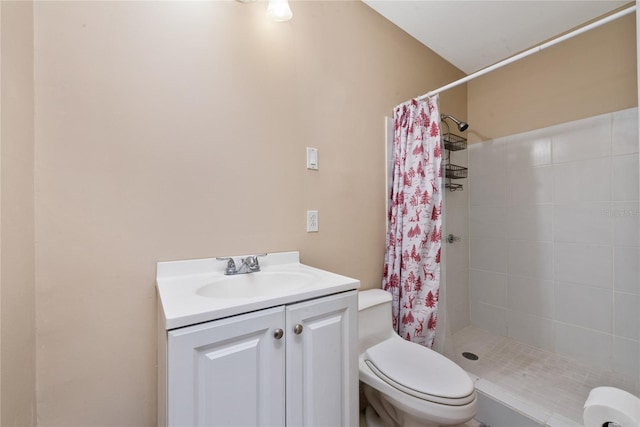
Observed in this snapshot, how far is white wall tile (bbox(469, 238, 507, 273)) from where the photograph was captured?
213 cm

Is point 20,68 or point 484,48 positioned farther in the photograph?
point 484,48

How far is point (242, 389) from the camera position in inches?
27.7

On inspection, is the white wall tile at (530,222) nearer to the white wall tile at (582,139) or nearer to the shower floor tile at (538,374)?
the white wall tile at (582,139)

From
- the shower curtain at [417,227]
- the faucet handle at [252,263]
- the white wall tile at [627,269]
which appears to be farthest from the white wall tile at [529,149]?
the faucet handle at [252,263]

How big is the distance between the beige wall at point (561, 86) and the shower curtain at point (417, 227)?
1039 millimetres

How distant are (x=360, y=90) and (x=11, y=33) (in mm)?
1458

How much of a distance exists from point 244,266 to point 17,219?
701mm

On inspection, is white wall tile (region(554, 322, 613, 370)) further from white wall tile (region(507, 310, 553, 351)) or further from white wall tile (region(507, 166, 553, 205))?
white wall tile (region(507, 166, 553, 205))

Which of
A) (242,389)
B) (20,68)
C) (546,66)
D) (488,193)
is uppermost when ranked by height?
(546,66)

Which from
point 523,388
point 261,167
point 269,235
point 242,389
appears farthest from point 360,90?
point 523,388

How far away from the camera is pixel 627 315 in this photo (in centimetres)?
159

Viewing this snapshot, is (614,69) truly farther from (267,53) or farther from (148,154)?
(148,154)

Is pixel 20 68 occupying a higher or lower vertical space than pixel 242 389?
higher

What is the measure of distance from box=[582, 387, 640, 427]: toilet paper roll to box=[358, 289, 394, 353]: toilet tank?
0.78 m
